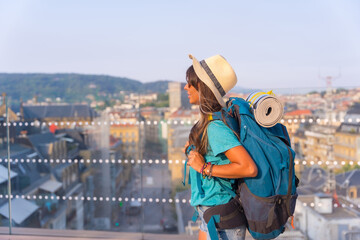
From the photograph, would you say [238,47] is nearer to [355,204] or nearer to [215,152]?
[355,204]

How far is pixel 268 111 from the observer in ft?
3.97

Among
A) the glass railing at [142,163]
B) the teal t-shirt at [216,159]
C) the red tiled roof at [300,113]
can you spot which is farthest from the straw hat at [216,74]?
the red tiled roof at [300,113]

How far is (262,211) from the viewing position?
1.17 meters

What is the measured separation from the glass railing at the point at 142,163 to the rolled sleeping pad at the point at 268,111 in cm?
161

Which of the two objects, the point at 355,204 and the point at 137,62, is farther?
the point at 137,62

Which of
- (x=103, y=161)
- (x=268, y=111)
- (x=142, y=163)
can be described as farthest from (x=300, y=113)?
(x=268, y=111)

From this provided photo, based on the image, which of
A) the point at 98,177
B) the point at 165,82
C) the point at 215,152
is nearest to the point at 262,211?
the point at 215,152

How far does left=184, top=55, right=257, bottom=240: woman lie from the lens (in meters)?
1.20

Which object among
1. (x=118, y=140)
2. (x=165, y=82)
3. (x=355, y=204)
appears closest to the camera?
(x=355, y=204)

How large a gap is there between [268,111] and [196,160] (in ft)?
0.86

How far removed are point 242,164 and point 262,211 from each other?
6.3 inches

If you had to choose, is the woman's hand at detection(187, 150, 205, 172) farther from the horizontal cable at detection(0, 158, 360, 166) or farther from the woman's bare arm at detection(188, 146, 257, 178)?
the horizontal cable at detection(0, 158, 360, 166)

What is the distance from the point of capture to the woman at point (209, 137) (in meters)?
1.20

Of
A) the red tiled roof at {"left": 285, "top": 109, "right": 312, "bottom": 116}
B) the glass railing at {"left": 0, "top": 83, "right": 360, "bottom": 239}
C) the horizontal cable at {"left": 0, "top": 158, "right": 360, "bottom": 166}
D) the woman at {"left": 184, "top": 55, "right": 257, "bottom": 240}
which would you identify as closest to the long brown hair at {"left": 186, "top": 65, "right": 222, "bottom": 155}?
the woman at {"left": 184, "top": 55, "right": 257, "bottom": 240}
